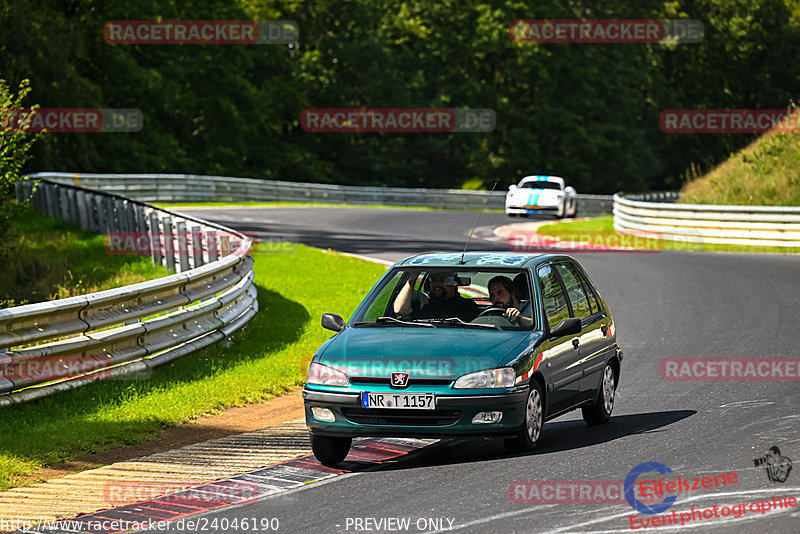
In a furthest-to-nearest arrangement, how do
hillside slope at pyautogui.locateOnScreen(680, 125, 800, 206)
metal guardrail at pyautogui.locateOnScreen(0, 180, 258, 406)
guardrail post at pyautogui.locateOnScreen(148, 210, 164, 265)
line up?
hillside slope at pyautogui.locateOnScreen(680, 125, 800, 206) < guardrail post at pyautogui.locateOnScreen(148, 210, 164, 265) < metal guardrail at pyautogui.locateOnScreen(0, 180, 258, 406)

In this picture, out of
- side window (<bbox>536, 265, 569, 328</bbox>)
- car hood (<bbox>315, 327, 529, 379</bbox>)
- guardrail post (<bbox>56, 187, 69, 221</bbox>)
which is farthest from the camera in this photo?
guardrail post (<bbox>56, 187, 69, 221</bbox>)

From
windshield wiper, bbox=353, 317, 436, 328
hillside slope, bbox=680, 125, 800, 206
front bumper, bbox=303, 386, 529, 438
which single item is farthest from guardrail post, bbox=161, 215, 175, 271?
hillside slope, bbox=680, 125, 800, 206

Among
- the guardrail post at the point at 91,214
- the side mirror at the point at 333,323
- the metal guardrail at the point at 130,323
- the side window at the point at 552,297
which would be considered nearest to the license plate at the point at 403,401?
the side mirror at the point at 333,323

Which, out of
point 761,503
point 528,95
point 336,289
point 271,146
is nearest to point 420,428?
point 761,503

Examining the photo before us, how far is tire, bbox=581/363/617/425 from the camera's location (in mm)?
9703

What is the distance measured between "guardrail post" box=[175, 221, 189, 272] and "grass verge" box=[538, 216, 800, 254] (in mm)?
13521

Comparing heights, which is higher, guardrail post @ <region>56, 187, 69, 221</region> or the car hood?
the car hood

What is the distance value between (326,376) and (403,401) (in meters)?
0.63

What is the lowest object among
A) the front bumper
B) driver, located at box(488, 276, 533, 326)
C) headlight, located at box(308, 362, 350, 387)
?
the front bumper

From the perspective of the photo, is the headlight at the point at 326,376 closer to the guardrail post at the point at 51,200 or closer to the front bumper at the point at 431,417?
the front bumper at the point at 431,417

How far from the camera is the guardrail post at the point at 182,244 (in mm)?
17766

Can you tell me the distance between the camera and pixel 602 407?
32.0 ft

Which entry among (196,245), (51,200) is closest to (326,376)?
(196,245)

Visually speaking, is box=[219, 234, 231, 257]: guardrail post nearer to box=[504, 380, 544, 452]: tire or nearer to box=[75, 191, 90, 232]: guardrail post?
box=[75, 191, 90, 232]: guardrail post
